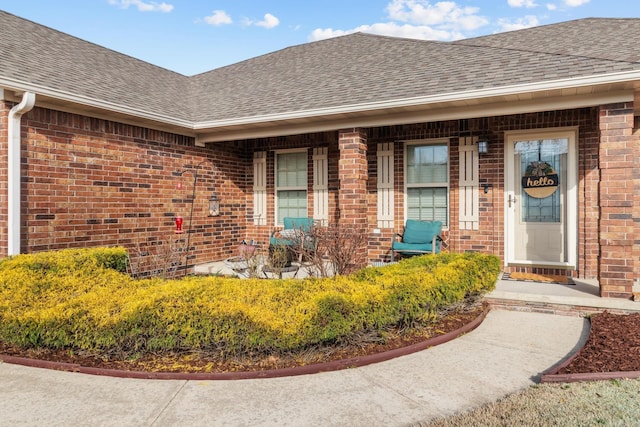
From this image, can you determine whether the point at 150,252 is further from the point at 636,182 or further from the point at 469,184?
the point at 636,182

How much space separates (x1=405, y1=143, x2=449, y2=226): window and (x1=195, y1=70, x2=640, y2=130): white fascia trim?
171 cm

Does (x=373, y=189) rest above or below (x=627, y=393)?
above

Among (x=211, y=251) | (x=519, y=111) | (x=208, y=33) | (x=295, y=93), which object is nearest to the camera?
(x=519, y=111)

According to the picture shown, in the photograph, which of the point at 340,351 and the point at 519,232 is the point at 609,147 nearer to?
the point at 519,232

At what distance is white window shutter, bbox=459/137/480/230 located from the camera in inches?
285

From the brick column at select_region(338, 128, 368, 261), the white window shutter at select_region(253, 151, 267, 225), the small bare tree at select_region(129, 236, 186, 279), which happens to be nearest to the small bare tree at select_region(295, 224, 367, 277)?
the brick column at select_region(338, 128, 368, 261)

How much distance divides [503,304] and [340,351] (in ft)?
8.98

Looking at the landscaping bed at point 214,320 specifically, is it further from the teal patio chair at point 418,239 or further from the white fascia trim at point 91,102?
the teal patio chair at point 418,239

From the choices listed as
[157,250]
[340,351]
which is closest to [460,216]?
[340,351]

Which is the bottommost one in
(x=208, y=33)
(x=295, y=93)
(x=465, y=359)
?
(x=465, y=359)

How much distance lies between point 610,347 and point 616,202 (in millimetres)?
2370

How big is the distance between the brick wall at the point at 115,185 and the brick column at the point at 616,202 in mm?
6825

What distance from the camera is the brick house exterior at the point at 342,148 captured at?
17.9 ft

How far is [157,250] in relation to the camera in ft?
23.6
